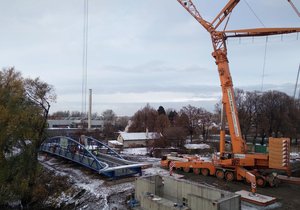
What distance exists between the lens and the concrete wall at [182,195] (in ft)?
39.4

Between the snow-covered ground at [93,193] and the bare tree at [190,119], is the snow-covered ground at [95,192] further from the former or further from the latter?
the bare tree at [190,119]

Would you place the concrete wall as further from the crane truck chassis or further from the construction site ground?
the crane truck chassis

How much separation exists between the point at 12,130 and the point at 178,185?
11.2m

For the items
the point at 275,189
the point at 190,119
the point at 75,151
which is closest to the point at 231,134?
the point at 275,189

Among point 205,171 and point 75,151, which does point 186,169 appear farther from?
point 75,151

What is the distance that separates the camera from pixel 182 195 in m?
15.4

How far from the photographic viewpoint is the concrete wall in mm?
12023

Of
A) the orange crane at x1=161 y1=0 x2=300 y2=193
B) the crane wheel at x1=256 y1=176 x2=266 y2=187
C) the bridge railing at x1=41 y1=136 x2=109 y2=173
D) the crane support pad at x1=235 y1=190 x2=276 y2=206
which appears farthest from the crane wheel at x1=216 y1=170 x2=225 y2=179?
the bridge railing at x1=41 y1=136 x2=109 y2=173

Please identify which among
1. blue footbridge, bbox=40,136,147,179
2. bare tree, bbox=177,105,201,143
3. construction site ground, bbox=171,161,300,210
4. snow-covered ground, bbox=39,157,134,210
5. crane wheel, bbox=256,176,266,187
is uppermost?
bare tree, bbox=177,105,201,143

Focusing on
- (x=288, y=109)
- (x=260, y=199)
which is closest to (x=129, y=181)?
(x=260, y=199)

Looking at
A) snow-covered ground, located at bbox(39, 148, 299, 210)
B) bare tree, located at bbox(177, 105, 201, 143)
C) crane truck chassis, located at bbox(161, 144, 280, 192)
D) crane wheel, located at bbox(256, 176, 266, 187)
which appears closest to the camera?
snow-covered ground, located at bbox(39, 148, 299, 210)

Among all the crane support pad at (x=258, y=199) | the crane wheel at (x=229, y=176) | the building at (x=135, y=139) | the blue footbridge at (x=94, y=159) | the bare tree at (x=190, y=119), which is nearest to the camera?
the crane support pad at (x=258, y=199)

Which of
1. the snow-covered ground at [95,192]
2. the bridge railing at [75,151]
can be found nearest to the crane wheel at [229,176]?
the snow-covered ground at [95,192]

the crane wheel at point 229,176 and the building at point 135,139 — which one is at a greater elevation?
the building at point 135,139
